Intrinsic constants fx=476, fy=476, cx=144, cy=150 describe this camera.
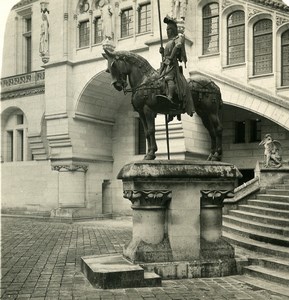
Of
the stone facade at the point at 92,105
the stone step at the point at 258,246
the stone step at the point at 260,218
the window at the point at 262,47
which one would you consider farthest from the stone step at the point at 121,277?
the window at the point at 262,47

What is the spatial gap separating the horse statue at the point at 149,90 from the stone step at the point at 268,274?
214cm

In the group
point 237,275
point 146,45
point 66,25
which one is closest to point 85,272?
point 237,275

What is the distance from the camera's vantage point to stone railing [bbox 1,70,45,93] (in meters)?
24.8

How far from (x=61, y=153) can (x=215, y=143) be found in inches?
567

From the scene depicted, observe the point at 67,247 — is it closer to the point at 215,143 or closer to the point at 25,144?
the point at 215,143

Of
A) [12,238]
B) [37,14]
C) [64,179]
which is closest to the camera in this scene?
[12,238]

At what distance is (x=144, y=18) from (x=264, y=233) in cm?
1363

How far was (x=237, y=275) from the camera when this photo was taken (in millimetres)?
8266

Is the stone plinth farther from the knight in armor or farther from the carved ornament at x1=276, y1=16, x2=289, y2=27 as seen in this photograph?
the carved ornament at x1=276, y1=16, x2=289, y2=27

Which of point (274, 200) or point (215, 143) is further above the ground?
point (215, 143)

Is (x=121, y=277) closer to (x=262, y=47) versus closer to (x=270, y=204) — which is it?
(x=270, y=204)

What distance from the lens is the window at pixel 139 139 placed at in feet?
80.2

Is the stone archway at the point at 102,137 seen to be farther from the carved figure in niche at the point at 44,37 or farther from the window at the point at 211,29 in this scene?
the window at the point at 211,29

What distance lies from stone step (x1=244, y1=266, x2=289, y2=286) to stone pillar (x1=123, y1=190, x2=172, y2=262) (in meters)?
1.47
